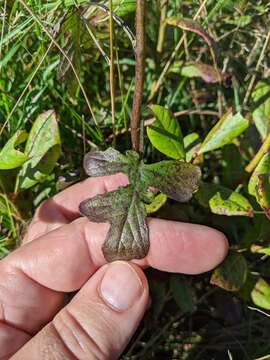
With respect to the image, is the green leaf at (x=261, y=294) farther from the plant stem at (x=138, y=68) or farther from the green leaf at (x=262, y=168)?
the plant stem at (x=138, y=68)

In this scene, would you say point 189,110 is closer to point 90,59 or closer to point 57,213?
point 90,59

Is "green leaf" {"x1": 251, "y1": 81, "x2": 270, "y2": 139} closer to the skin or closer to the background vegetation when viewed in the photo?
the background vegetation

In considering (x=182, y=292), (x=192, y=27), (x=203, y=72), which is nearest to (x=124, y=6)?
(x=192, y=27)

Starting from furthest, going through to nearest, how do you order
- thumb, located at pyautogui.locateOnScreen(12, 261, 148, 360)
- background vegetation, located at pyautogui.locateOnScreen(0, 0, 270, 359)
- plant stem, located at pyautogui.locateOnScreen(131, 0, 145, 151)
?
background vegetation, located at pyautogui.locateOnScreen(0, 0, 270, 359) → thumb, located at pyautogui.locateOnScreen(12, 261, 148, 360) → plant stem, located at pyautogui.locateOnScreen(131, 0, 145, 151)

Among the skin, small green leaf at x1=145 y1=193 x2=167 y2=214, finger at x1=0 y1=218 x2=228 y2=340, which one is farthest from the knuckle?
small green leaf at x1=145 y1=193 x2=167 y2=214

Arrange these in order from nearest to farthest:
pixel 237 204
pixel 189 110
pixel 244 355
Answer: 1. pixel 237 204
2. pixel 244 355
3. pixel 189 110

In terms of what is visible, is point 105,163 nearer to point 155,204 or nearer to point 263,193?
point 155,204

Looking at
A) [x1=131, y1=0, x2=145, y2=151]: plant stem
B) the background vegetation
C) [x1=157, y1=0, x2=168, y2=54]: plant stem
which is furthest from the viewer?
[x1=157, y1=0, x2=168, y2=54]: plant stem

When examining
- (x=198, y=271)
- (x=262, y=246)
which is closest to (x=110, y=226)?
(x=198, y=271)
